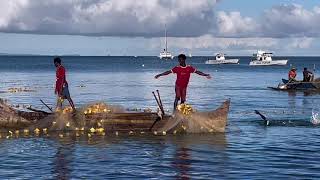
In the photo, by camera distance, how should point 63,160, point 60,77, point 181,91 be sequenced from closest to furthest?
1. point 63,160
2. point 181,91
3. point 60,77

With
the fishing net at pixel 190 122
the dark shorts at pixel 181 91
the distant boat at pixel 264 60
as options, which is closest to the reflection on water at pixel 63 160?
the fishing net at pixel 190 122

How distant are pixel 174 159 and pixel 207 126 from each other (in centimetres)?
476

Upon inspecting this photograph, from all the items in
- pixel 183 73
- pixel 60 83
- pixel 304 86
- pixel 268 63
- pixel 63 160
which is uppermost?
pixel 268 63

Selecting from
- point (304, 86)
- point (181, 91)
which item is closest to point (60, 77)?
point (181, 91)

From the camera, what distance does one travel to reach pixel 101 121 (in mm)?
21156

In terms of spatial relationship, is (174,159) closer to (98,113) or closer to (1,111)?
(98,113)

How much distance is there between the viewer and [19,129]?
21.1m

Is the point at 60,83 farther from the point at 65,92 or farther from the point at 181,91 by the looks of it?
the point at 181,91

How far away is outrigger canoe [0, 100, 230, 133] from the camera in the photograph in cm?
2108

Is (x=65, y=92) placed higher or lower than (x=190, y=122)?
higher

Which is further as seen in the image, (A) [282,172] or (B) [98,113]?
(B) [98,113]

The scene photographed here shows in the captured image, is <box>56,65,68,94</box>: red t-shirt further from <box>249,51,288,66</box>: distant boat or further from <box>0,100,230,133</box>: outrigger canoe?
<box>249,51,288,66</box>: distant boat

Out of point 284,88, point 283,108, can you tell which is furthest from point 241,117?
point 284,88

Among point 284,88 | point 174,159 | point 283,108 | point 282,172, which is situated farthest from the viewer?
point 284,88
